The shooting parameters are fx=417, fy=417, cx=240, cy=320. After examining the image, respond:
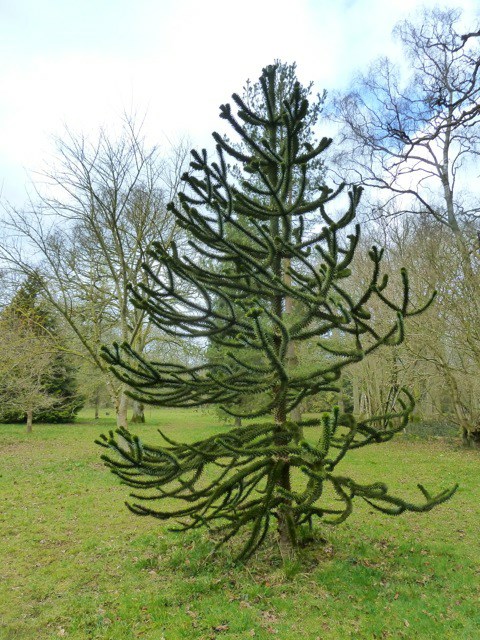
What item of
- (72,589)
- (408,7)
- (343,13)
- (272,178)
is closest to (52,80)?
(343,13)

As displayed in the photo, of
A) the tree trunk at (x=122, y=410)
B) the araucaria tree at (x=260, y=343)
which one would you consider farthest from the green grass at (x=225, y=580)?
the tree trunk at (x=122, y=410)

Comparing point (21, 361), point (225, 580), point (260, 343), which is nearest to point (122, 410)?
point (21, 361)

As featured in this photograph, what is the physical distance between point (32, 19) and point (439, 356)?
45.4ft

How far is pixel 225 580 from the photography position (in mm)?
4609

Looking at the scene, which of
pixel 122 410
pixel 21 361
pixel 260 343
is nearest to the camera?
pixel 260 343

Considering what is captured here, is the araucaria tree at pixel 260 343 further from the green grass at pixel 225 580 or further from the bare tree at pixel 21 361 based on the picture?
the bare tree at pixel 21 361

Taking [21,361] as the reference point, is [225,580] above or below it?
below

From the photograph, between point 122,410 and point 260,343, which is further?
point 122,410

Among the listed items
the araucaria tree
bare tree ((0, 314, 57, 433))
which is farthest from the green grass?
bare tree ((0, 314, 57, 433))

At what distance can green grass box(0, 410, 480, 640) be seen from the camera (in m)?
3.85

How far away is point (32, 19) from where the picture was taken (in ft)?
23.3

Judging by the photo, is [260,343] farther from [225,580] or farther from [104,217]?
[104,217]

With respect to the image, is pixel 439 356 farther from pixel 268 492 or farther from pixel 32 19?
pixel 32 19

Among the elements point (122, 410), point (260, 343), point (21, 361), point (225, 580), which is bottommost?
point (225, 580)
